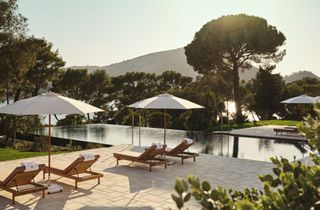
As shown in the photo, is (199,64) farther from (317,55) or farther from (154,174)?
(154,174)

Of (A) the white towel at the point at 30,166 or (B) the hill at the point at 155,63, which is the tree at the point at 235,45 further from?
(B) the hill at the point at 155,63

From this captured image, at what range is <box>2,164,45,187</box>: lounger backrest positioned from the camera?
6.84 m

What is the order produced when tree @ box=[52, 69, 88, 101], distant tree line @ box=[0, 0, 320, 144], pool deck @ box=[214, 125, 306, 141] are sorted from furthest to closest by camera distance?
tree @ box=[52, 69, 88, 101] → pool deck @ box=[214, 125, 306, 141] → distant tree line @ box=[0, 0, 320, 144]

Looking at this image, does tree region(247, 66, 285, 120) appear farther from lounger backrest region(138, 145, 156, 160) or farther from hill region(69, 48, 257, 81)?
hill region(69, 48, 257, 81)

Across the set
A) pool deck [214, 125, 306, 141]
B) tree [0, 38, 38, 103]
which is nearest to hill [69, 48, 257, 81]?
pool deck [214, 125, 306, 141]

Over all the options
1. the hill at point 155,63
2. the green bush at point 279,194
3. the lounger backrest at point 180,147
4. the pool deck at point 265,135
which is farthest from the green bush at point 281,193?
the hill at point 155,63

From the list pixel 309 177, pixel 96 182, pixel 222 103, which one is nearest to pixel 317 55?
pixel 222 103

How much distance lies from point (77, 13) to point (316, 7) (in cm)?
1075

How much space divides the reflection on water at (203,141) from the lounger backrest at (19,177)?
828cm

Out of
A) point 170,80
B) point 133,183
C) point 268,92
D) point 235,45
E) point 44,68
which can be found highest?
point 235,45

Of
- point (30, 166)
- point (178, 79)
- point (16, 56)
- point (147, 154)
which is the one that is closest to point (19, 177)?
Result: point (30, 166)

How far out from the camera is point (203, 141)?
1688cm

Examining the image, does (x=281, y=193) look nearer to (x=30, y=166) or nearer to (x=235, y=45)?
(x=30, y=166)

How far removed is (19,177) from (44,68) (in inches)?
758
